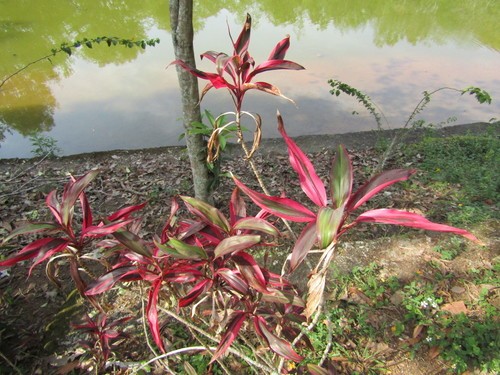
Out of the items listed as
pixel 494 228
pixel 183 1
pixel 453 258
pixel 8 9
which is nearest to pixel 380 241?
pixel 453 258

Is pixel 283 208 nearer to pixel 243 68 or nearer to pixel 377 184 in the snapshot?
pixel 377 184

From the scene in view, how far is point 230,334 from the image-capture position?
3.18 ft

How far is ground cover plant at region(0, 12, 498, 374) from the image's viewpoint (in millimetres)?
790

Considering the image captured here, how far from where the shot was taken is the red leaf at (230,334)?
0.95 metres

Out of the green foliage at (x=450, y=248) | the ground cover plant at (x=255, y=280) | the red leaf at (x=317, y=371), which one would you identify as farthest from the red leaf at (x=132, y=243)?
the green foliage at (x=450, y=248)

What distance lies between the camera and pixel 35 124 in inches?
189

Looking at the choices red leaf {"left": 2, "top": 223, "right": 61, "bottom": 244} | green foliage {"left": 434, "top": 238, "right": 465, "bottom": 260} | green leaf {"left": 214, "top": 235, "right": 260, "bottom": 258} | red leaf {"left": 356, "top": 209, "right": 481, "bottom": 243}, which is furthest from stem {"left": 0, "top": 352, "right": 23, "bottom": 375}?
green foliage {"left": 434, "top": 238, "right": 465, "bottom": 260}

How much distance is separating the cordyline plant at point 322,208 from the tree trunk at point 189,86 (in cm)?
99

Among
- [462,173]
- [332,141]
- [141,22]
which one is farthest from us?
[141,22]

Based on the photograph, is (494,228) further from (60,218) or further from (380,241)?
(60,218)

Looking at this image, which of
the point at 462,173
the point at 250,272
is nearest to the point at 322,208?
the point at 250,272

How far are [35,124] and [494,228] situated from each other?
18.3 feet

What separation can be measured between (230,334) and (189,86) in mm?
1391

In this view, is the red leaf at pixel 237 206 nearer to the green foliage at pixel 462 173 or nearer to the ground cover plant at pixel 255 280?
the ground cover plant at pixel 255 280
